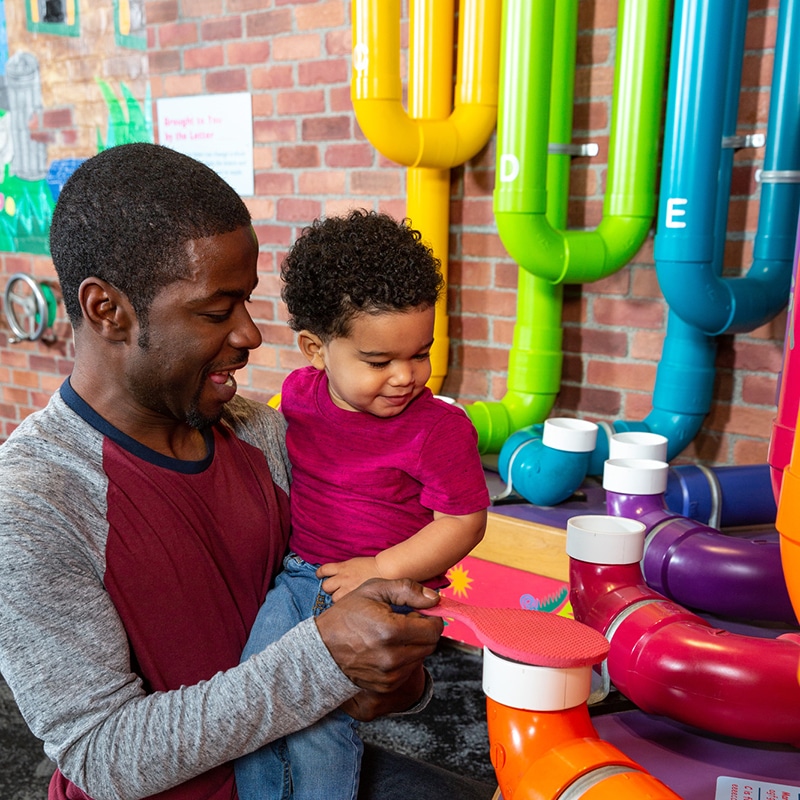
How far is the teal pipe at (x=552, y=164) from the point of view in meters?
1.88

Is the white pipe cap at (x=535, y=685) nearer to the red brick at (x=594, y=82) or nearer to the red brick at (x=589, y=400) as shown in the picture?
the red brick at (x=589, y=400)

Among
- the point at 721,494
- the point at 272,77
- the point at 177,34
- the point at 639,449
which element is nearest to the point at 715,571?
the point at 639,449

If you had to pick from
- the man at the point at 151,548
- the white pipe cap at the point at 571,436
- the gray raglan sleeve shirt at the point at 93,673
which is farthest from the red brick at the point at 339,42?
the gray raglan sleeve shirt at the point at 93,673

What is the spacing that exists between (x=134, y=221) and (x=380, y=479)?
45cm

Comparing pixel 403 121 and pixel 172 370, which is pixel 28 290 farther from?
pixel 172 370

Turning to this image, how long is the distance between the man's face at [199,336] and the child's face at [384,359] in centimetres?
16

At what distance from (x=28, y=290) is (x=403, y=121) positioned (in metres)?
1.93

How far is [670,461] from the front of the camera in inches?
85.0

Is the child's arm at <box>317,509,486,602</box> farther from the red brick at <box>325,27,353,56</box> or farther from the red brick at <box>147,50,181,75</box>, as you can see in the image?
the red brick at <box>147,50,181,75</box>

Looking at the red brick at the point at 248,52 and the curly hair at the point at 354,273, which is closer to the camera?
the curly hair at the point at 354,273

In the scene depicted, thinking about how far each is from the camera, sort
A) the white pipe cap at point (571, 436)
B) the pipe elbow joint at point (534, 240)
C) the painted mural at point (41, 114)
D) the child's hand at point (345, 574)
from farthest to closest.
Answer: the painted mural at point (41, 114)
the pipe elbow joint at point (534, 240)
the white pipe cap at point (571, 436)
the child's hand at point (345, 574)

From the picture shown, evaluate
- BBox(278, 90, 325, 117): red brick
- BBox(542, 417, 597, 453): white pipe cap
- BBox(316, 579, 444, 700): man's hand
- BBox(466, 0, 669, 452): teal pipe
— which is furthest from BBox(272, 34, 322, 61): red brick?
BBox(316, 579, 444, 700): man's hand

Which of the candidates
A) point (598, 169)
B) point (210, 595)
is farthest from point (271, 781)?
point (598, 169)

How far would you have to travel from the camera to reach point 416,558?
1076 mm
